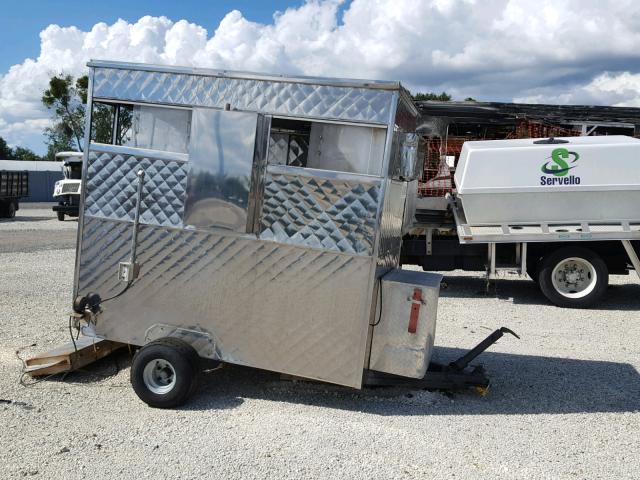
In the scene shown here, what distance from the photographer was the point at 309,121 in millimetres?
5156

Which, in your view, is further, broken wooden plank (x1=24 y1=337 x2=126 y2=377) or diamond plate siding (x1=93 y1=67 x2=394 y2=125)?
broken wooden plank (x1=24 y1=337 x2=126 y2=377)

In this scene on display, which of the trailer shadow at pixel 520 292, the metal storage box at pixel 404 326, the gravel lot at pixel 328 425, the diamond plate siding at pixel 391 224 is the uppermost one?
the diamond plate siding at pixel 391 224

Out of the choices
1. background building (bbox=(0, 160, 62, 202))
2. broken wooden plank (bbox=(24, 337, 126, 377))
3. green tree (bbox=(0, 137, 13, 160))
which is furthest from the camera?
green tree (bbox=(0, 137, 13, 160))

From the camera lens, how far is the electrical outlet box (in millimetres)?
5461

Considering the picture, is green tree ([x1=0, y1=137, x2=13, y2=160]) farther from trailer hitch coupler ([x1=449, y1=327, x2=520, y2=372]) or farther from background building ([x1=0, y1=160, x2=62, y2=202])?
trailer hitch coupler ([x1=449, y1=327, x2=520, y2=372])

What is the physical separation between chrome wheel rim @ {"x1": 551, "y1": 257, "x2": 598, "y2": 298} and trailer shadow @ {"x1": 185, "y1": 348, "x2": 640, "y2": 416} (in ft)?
12.6

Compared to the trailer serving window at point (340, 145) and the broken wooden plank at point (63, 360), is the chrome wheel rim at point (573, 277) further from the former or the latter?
the broken wooden plank at point (63, 360)

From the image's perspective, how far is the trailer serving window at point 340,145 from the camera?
5.06 meters

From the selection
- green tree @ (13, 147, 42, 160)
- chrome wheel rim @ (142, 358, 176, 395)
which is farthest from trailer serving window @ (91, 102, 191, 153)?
green tree @ (13, 147, 42, 160)

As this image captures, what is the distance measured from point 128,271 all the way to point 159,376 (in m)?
0.91

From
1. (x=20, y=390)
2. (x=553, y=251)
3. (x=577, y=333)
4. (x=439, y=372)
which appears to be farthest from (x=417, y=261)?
(x=20, y=390)

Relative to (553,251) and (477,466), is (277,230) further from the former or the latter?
(553,251)

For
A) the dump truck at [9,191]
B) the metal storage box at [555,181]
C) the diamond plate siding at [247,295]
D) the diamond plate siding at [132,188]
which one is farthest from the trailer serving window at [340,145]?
the dump truck at [9,191]

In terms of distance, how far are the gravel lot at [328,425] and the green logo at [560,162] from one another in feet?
10.3
